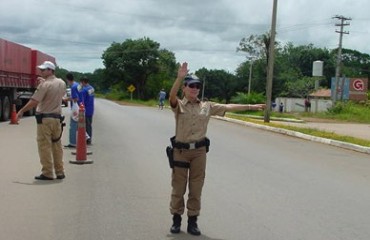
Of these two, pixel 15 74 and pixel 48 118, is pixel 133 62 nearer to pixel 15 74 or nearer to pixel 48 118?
pixel 15 74

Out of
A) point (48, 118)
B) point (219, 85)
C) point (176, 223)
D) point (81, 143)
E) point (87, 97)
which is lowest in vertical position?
point (176, 223)

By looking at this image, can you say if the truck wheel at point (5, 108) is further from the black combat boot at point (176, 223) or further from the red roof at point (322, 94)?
the red roof at point (322, 94)

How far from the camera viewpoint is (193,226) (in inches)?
247

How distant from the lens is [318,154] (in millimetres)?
15172

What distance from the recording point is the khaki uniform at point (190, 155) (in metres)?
6.20

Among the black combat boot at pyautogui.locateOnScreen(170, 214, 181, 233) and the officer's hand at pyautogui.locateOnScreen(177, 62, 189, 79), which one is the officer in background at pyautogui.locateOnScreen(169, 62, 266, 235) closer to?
the black combat boot at pyautogui.locateOnScreen(170, 214, 181, 233)

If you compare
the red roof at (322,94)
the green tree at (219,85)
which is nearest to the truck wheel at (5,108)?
the red roof at (322,94)

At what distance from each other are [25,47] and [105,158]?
59.5ft

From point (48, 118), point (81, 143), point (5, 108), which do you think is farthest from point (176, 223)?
point (5, 108)

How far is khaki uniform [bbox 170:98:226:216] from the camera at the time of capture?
244 inches

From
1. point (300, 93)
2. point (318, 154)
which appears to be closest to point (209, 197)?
point (318, 154)

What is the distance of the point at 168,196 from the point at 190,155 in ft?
7.39

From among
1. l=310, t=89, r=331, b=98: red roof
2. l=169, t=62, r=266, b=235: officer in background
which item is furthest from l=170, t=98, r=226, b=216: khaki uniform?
l=310, t=89, r=331, b=98: red roof

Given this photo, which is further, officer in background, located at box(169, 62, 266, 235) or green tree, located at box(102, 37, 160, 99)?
green tree, located at box(102, 37, 160, 99)
